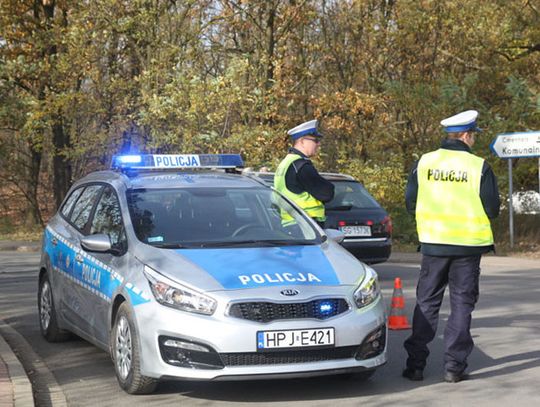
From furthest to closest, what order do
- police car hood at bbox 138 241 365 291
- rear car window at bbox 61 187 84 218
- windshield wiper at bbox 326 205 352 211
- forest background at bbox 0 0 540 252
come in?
forest background at bbox 0 0 540 252
windshield wiper at bbox 326 205 352 211
rear car window at bbox 61 187 84 218
police car hood at bbox 138 241 365 291

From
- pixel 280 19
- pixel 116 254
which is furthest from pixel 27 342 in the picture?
pixel 280 19

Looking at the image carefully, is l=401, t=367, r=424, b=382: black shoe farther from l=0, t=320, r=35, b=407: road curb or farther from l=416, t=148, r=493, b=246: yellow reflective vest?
l=0, t=320, r=35, b=407: road curb

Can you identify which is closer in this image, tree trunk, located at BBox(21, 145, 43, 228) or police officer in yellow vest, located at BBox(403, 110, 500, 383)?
police officer in yellow vest, located at BBox(403, 110, 500, 383)

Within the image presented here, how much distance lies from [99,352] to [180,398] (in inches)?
86.6

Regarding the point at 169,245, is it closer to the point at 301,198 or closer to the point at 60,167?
the point at 301,198

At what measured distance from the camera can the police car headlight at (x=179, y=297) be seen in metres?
6.81

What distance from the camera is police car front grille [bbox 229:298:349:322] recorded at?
6777mm

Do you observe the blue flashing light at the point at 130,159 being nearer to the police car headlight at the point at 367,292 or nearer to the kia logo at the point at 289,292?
the police car headlight at the point at 367,292

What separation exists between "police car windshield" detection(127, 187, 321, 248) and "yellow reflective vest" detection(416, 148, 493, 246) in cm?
93

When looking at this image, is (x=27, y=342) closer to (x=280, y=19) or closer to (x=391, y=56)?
(x=280, y=19)

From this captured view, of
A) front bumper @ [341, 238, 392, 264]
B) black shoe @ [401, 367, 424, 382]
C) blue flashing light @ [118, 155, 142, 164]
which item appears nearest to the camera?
black shoe @ [401, 367, 424, 382]

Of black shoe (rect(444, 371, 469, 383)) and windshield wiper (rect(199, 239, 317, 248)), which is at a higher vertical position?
windshield wiper (rect(199, 239, 317, 248))

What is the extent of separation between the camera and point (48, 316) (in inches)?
379

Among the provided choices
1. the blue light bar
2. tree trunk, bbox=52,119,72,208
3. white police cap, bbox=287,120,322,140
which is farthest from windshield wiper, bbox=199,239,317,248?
tree trunk, bbox=52,119,72,208
